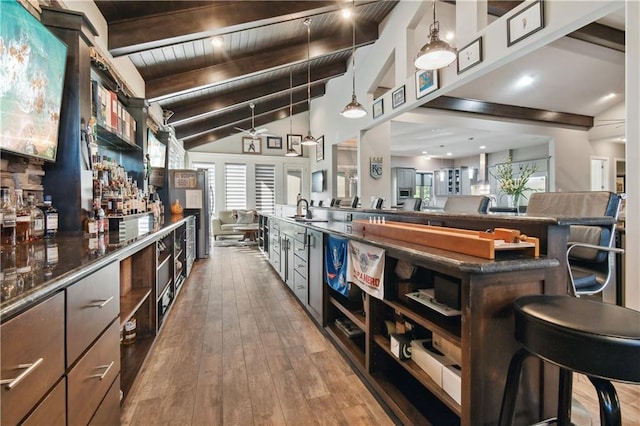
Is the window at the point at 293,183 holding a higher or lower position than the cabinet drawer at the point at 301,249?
higher

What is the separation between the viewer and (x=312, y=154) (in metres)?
10.2

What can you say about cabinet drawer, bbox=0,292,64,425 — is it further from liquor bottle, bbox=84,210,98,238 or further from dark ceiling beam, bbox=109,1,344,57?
dark ceiling beam, bbox=109,1,344,57

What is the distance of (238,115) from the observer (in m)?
8.12

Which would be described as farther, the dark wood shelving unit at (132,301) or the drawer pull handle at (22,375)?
the dark wood shelving unit at (132,301)

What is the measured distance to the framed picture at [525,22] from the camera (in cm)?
266

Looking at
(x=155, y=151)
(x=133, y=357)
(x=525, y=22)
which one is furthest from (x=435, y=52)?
(x=155, y=151)

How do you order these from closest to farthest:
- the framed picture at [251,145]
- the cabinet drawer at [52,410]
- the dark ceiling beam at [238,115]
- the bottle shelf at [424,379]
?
the cabinet drawer at [52,410] < the bottle shelf at [424,379] < the dark ceiling beam at [238,115] < the framed picture at [251,145]

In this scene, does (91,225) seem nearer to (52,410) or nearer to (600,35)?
(52,410)

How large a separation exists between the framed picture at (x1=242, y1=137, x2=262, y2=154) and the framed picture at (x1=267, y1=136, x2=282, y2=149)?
299mm

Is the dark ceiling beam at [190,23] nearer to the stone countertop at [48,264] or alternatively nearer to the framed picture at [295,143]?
the stone countertop at [48,264]

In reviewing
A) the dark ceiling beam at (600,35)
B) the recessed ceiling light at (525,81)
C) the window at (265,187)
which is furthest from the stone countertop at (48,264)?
the window at (265,187)

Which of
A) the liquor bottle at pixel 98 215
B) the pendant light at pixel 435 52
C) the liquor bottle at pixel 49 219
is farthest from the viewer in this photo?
the pendant light at pixel 435 52

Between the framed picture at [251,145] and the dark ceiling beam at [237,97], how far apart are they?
3157 mm

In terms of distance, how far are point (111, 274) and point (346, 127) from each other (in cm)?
640
